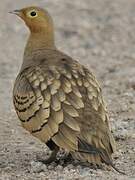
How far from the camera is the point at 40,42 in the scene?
9.06 metres

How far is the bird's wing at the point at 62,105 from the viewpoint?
750cm

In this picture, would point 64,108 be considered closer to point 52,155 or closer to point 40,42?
point 52,155

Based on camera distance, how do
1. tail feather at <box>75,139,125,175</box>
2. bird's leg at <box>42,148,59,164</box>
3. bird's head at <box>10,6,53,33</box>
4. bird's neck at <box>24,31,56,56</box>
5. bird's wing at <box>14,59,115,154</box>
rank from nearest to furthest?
tail feather at <box>75,139,125,175</box> → bird's wing at <box>14,59,115,154</box> → bird's leg at <box>42,148,59,164</box> → bird's neck at <box>24,31,56,56</box> → bird's head at <box>10,6,53,33</box>

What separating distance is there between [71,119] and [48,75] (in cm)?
63

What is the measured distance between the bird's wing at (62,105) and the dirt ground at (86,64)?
0.38m

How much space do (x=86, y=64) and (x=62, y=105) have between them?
6.69 meters

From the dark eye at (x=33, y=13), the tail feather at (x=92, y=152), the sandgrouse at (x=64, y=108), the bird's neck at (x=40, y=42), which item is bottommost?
the tail feather at (x=92, y=152)

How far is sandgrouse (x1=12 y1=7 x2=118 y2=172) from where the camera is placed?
746 cm

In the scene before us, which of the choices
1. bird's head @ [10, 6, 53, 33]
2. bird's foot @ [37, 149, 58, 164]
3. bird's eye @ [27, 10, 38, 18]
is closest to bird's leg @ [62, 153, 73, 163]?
bird's foot @ [37, 149, 58, 164]

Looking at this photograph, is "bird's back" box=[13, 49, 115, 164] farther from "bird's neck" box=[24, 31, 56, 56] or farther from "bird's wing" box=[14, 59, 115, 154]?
"bird's neck" box=[24, 31, 56, 56]

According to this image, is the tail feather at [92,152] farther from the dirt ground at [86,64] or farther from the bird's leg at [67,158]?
the bird's leg at [67,158]

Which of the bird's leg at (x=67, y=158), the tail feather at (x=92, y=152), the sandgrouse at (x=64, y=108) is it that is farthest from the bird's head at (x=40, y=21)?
the tail feather at (x=92, y=152)

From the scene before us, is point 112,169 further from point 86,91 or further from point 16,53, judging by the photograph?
point 16,53

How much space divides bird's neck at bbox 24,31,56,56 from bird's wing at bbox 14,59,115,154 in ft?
2.68
